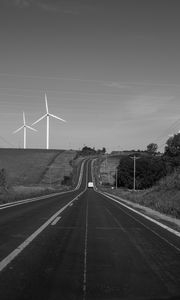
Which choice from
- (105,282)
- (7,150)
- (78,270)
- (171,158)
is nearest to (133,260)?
(78,270)

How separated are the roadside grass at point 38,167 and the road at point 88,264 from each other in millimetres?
103302

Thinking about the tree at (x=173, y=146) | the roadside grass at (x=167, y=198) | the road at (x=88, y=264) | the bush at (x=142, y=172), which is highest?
the tree at (x=173, y=146)

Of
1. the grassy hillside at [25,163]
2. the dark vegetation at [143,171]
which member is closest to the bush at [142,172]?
the dark vegetation at [143,171]

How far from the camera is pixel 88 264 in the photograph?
32.0 feet

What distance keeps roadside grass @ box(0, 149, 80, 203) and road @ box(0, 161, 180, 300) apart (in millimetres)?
103302

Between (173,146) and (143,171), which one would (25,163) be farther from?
(173,146)

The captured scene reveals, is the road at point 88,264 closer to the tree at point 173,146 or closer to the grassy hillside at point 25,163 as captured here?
the grassy hillside at point 25,163

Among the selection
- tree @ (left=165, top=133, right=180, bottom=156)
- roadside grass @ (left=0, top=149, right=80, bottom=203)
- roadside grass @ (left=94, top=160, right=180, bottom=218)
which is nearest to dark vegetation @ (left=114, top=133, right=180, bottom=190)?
tree @ (left=165, top=133, right=180, bottom=156)

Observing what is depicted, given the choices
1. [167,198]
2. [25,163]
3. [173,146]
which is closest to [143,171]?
[173,146]

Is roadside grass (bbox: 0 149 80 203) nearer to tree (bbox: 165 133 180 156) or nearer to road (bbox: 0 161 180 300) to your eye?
tree (bbox: 165 133 180 156)

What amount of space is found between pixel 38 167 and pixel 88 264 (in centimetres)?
14145

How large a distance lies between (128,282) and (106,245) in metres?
4.54

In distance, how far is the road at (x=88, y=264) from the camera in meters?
7.48

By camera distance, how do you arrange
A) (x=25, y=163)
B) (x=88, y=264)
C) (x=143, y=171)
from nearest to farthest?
(x=88, y=264), (x=143, y=171), (x=25, y=163)
